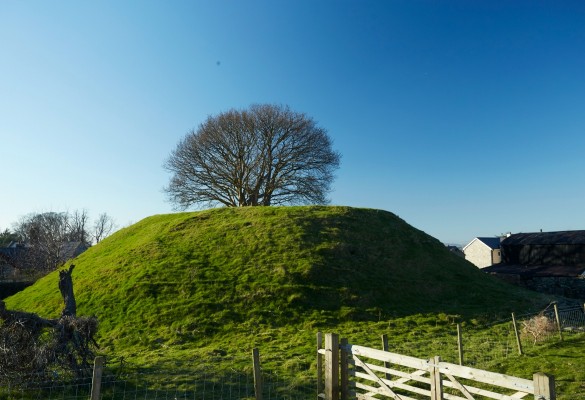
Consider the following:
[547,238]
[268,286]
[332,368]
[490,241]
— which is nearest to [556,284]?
[547,238]

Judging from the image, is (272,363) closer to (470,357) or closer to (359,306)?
(470,357)

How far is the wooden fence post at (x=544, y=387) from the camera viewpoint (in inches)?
214

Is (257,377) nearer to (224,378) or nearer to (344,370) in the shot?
(344,370)

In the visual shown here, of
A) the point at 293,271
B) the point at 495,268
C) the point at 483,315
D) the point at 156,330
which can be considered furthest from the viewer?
the point at 495,268

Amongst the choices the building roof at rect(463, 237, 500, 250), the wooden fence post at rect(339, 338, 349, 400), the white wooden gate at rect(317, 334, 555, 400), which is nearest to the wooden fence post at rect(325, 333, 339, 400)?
the white wooden gate at rect(317, 334, 555, 400)

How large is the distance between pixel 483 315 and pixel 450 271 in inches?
253

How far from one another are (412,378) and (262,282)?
14.9 metres

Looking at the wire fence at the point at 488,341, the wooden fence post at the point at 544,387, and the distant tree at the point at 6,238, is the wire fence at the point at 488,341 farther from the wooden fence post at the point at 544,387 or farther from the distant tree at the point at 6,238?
the distant tree at the point at 6,238

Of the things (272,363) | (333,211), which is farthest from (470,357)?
(333,211)

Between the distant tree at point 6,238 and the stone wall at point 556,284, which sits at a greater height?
the distant tree at point 6,238

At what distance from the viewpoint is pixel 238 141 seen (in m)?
44.0

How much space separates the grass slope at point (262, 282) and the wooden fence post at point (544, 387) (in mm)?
10744

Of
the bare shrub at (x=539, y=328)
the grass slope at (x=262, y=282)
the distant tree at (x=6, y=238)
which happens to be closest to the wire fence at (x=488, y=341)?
the bare shrub at (x=539, y=328)

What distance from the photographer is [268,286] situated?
21531 mm
